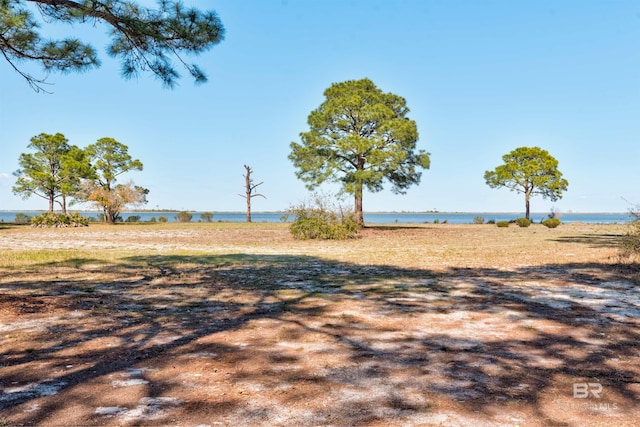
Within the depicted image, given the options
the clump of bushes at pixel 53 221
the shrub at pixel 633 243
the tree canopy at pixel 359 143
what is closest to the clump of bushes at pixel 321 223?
the tree canopy at pixel 359 143

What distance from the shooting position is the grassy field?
9.09ft

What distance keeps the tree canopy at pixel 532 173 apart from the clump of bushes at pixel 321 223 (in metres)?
37.0

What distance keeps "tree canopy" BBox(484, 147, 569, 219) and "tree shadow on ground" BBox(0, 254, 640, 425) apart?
4868 centimetres

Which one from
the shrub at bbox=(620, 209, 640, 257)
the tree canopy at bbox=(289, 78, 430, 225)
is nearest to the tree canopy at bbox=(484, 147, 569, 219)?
the tree canopy at bbox=(289, 78, 430, 225)

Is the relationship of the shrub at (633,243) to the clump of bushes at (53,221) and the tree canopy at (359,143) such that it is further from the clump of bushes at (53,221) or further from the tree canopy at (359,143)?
the clump of bushes at (53,221)

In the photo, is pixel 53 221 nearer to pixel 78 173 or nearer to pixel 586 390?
pixel 78 173

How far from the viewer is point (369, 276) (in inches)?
369

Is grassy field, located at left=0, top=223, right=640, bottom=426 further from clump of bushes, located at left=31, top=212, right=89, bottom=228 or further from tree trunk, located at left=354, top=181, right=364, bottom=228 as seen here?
clump of bushes, located at left=31, top=212, right=89, bottom=228

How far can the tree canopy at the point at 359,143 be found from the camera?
91.6 ft

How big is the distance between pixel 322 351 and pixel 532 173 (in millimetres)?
55357

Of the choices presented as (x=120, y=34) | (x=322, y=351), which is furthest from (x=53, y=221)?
(x=322, y=351)

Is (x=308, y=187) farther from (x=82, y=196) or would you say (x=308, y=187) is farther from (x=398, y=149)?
(x=82, y=196)

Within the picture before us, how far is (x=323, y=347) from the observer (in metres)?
4.19

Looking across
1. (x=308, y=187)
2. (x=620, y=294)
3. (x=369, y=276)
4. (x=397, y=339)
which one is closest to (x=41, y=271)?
(x=369, y=276)
